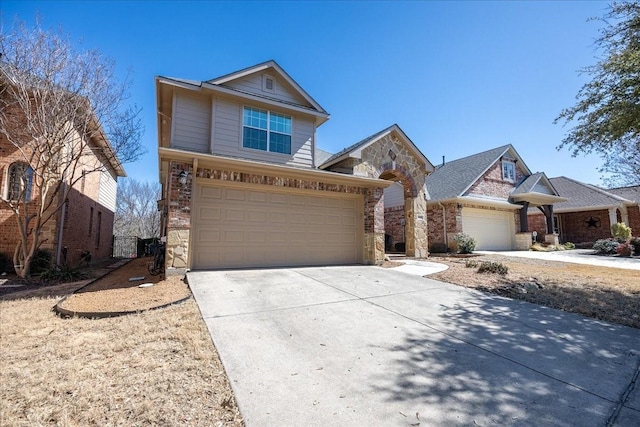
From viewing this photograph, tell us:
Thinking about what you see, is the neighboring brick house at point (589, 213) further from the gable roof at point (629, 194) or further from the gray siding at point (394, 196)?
the gray siding at point (394, 196)

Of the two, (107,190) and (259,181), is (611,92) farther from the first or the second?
(107,190)

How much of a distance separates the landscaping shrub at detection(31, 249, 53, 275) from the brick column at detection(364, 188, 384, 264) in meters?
9.82

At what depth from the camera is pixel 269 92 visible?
1077 centimetres

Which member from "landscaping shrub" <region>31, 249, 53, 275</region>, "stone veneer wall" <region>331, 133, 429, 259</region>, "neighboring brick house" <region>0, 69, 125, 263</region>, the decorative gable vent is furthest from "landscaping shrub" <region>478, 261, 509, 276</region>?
"landscaping shrub" <region>31, 249, 53, 275</region>

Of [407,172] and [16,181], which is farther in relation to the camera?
[407,172]

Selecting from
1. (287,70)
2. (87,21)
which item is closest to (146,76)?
(87,21)

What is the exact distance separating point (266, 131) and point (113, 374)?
8683 mm

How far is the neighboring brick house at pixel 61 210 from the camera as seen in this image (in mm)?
8930

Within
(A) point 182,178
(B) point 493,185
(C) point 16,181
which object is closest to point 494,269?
(A) point 182,178

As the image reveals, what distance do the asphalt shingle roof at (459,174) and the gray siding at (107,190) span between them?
58.9 ft

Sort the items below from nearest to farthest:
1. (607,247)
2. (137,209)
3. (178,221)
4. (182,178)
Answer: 1. (178,221)
2. (182,178)
3. (607,247)
4. (137,209)

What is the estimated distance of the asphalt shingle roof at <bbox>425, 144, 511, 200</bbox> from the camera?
55.2 ft

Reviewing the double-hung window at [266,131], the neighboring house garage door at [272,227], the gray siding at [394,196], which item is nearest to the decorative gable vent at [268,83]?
the double-hung window at [266,131]

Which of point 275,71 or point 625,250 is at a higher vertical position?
point 275,71
